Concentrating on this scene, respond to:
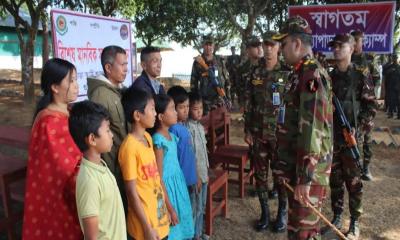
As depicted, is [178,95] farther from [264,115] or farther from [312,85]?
[264,115]

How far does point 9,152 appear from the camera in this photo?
637 centimetres

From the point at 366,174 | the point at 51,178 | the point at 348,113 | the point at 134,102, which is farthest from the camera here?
the point at 366,174

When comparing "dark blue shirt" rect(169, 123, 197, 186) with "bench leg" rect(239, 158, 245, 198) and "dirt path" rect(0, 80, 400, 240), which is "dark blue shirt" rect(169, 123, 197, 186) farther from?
"bench leg" rect(239, 158, 245, 198)

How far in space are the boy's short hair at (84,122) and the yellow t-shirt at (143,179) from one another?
1.01ft

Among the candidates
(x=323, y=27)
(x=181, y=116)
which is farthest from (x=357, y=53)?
(x=181, y=116)

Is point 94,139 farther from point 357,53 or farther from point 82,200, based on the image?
point 357,53

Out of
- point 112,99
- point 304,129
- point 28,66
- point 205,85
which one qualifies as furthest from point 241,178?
point 28,66

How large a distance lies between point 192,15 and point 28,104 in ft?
38.4

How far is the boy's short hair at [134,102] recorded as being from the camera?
2.33 m

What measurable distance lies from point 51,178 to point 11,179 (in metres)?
0.85

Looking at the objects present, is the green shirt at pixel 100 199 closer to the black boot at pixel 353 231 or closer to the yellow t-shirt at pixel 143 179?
the yellow t-shirt at pixel 143 179

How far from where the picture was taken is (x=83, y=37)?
3756 mm

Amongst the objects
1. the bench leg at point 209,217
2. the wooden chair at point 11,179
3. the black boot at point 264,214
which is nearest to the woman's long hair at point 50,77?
the wooden chair at point 11,179

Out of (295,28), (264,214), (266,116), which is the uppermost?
(295,28)
